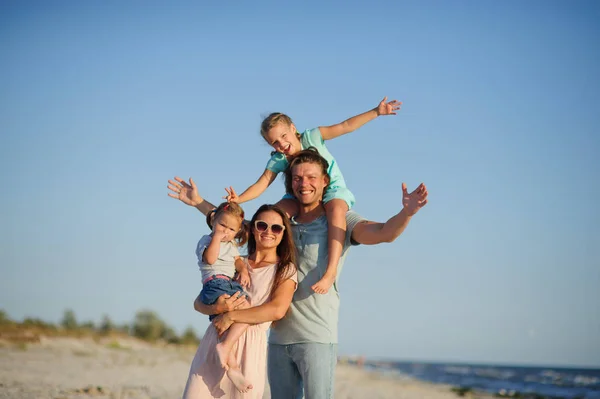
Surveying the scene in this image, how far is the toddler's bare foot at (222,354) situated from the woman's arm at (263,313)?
0.40 ft

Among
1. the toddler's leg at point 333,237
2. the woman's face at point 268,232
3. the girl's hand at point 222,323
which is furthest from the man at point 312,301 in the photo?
the girl's hand at point 222,323

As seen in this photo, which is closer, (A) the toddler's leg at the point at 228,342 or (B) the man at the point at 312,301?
(A) the toddler's leg at the point at 228,342

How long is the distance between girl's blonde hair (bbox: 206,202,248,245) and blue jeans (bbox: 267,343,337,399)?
870mm

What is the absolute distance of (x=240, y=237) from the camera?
5152 mm

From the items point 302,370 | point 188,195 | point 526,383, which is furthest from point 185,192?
point 526,383

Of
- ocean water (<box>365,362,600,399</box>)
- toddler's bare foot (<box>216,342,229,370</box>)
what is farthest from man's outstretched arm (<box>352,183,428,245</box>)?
ocean water (<box>365,362,600,399</box>)

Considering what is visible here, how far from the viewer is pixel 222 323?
15.5ft

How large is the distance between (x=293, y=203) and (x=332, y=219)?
460mm

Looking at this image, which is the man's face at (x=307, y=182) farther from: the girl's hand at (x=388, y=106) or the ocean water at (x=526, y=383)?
the ocean water at (x=526, y=383)

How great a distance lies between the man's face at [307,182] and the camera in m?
5.34

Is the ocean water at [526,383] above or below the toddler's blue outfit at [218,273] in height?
below

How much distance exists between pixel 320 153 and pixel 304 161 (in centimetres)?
76

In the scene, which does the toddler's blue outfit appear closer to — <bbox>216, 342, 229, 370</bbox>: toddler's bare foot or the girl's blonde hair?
the girl's blonde hair

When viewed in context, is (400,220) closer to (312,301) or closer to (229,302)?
(312,301)
